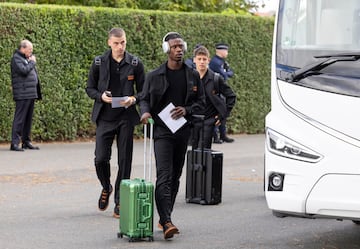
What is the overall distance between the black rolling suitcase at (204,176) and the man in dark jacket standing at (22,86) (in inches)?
234

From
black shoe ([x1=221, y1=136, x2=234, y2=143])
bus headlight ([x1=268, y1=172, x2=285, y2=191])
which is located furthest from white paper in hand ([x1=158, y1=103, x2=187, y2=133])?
black shoe ([x1=221, y1=136, x2=234, y2=143])

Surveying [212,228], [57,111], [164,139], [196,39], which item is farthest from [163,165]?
[196,39]

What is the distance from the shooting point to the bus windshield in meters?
8.65

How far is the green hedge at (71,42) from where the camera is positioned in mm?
18469

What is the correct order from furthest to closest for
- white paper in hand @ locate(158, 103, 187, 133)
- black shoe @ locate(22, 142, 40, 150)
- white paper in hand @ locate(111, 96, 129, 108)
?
black shoe @ locate(22, 142, 40, 150) → white paper in hand @ locate(111, 96, 129, 108) → white paper in hand @ locate(158, 103, 187, 133)

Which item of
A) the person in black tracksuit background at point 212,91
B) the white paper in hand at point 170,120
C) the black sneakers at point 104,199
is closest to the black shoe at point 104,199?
the black sneakers at point 104,199

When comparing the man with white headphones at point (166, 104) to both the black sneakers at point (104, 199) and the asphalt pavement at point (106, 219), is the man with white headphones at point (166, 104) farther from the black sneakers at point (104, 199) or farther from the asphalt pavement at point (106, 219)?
the black sneakers at point (104, 199)

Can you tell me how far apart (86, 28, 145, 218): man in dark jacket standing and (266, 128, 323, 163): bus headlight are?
2.56 metres

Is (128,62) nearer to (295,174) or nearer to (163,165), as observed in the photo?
(163,165)

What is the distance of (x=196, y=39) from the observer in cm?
2216

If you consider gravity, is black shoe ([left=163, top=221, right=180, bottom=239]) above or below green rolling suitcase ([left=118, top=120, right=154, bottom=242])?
below

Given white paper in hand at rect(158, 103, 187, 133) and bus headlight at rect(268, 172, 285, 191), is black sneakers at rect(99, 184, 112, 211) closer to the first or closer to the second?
white paper in hand at rect(158, 103, 187, 133)

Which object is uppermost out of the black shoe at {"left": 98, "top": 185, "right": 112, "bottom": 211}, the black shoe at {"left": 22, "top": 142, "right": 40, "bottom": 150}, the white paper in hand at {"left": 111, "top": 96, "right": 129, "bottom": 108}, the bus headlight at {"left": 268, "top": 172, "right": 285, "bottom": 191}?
the white paper in hand at {"left": 111, "top": 96, "right": 129, "bottom": 108}

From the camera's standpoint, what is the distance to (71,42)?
769 inches
